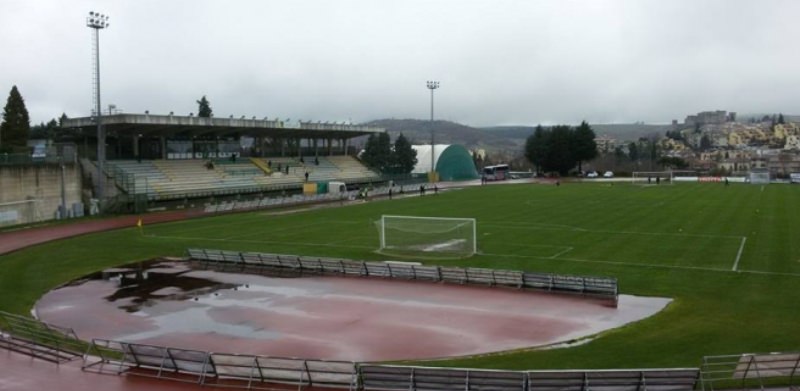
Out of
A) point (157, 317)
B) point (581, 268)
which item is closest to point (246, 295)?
point (157, 317)

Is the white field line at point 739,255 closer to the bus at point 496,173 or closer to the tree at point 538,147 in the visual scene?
the bus at point 496,173

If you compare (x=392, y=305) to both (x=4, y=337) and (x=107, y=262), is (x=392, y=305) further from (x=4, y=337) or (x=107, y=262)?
(x=107, y=262)

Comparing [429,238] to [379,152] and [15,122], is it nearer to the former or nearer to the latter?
[15,122]

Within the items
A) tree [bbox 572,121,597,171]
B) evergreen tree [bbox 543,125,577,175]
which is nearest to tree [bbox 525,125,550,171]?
evergreen tree [bbox 543,125,577,175]

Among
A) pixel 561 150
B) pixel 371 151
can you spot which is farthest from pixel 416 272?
pixel 561 150

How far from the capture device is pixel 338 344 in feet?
66.0

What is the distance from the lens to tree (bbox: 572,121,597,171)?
114688mm

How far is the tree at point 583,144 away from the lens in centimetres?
11469

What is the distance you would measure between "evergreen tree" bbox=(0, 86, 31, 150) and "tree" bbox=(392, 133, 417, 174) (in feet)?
183

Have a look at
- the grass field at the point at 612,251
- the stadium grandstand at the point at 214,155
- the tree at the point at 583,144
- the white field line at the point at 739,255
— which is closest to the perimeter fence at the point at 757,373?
the grass field at the point at 612,251

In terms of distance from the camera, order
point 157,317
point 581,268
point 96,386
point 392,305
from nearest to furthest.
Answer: point 96,386 < point 157,317 < point 392,305 < point 581,268

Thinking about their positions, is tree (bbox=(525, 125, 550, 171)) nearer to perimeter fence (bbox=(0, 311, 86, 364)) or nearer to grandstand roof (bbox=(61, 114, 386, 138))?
grandstand roof (bbox=(61, 114, 386, 138))

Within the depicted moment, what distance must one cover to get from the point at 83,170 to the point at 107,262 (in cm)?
2779

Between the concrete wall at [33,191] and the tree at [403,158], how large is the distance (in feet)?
219
